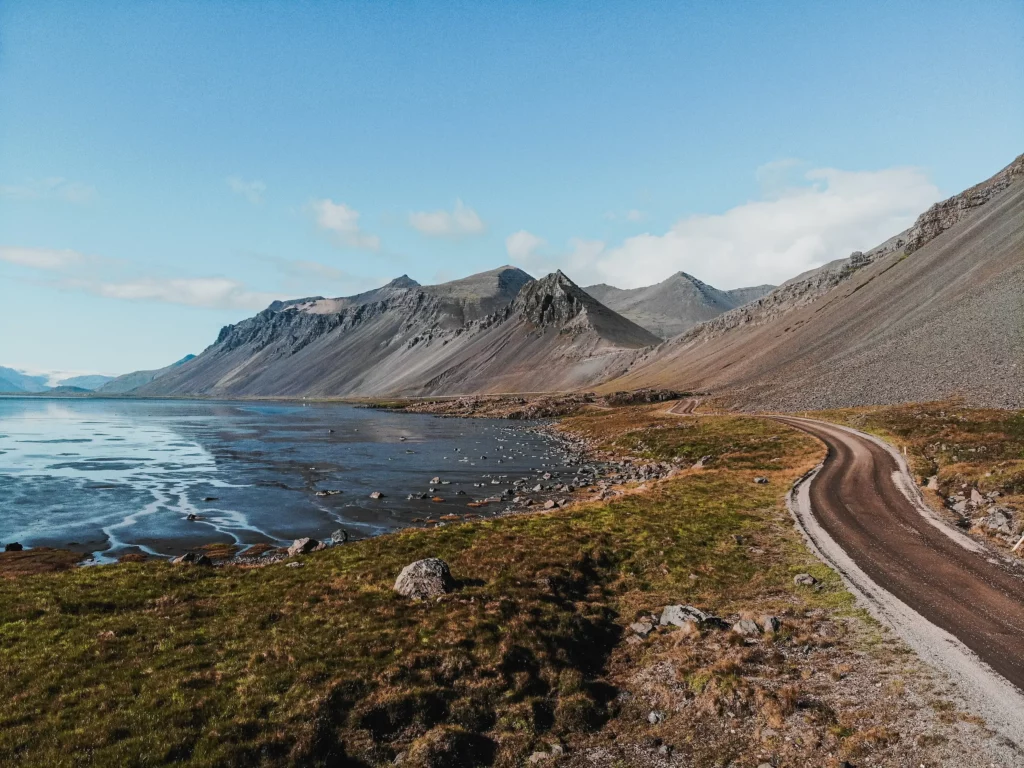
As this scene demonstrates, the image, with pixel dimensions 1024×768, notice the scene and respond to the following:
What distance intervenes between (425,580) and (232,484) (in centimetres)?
4656

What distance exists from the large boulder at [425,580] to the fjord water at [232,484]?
1745 cm

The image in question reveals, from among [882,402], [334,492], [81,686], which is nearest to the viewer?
[81,686]

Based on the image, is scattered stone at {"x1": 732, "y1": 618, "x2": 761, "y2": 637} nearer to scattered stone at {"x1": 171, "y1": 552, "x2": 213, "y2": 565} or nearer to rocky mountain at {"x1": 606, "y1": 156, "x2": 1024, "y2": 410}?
scattered stone at {"x1": 171, "y1": 552, "x2": 213, "y2": 565}

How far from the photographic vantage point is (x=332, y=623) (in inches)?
737

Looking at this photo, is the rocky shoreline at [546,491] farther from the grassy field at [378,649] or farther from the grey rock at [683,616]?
the grey rock at [683,616]

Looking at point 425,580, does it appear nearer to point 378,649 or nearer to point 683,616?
point 378,649

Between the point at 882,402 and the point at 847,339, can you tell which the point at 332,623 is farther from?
the point at 847,339

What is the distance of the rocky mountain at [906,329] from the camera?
8488 cm

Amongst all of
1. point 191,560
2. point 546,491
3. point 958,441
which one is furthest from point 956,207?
point 191,560

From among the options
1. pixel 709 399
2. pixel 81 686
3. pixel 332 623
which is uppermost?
pixel 81 686

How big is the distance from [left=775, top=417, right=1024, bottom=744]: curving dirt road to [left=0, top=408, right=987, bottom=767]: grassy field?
5.88 feet

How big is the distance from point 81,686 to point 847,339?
142 meters

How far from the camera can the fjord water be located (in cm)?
3931

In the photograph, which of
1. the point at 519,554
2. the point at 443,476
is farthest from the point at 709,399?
the point at 519,554
